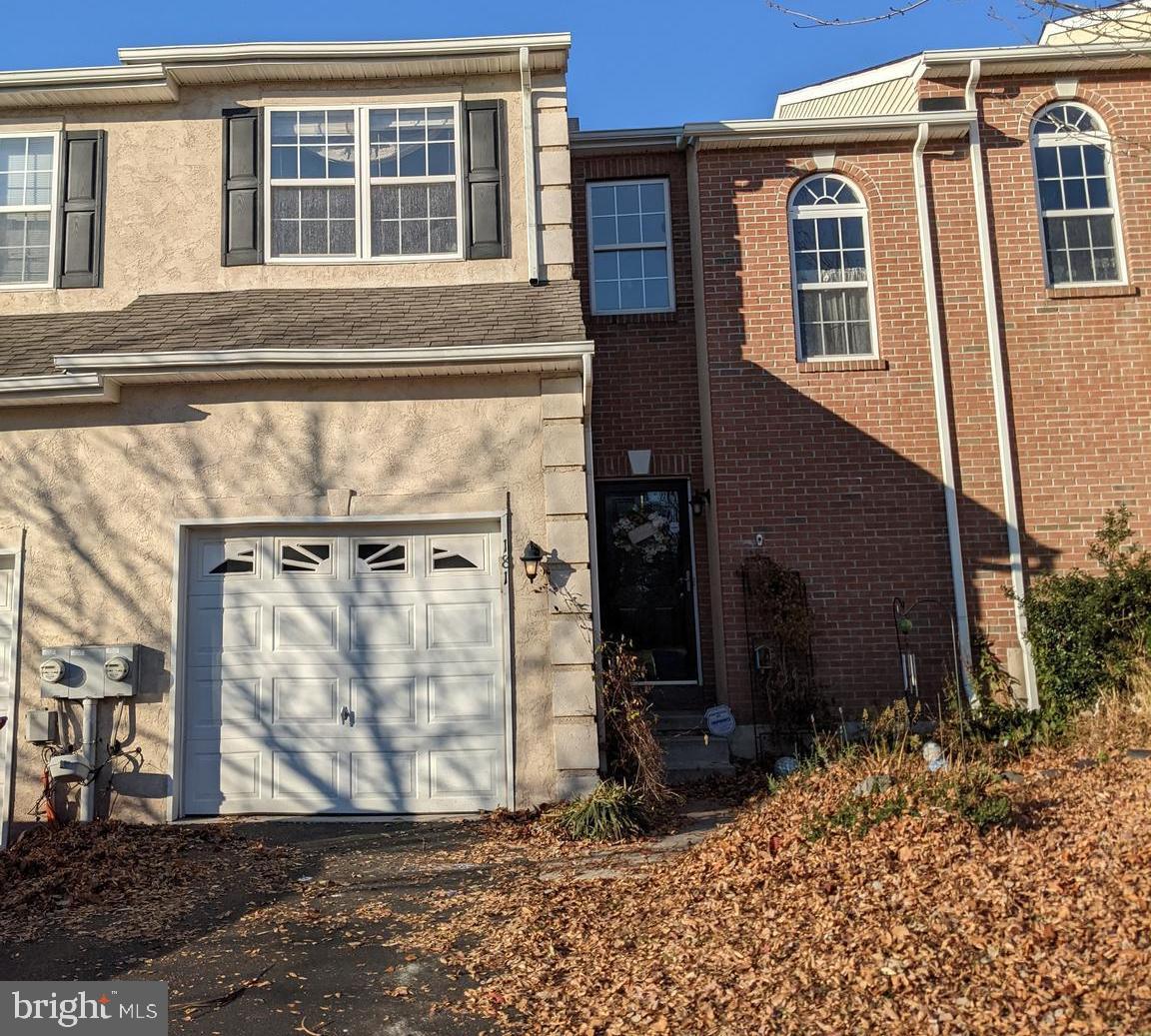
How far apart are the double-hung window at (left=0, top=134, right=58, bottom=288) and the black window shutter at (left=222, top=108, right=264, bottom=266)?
1837 millimetres

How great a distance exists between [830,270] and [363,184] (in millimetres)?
5061

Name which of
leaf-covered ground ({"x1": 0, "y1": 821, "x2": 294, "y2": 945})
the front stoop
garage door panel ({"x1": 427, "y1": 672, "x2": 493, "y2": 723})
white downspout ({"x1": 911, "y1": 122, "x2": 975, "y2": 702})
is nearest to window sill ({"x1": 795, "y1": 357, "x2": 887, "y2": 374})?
white downspout ({"x1": 911, "y1": 122, "x2": 975, "y2": 702})

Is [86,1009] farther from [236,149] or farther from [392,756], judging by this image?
[236,149]

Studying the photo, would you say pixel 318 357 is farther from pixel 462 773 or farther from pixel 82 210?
pixel 82 210

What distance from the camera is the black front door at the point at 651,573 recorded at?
36.5 feet

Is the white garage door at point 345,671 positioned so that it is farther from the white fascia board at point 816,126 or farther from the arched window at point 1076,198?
the arched window at point 1076,198

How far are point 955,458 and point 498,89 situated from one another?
6122mm

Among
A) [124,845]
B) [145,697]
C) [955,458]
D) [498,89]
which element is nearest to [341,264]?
[498,89]

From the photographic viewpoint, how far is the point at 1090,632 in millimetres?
9758

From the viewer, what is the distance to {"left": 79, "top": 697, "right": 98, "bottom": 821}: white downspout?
813 centimetres

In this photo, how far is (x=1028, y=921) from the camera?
15.2 ft

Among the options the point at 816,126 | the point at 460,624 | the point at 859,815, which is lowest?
the point at 859,815

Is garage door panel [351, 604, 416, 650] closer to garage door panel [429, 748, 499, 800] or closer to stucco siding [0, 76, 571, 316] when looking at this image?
garage door panel [429, 748, 499, 800]

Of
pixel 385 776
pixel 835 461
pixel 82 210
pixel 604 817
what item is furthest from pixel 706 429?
pixel 82 210
